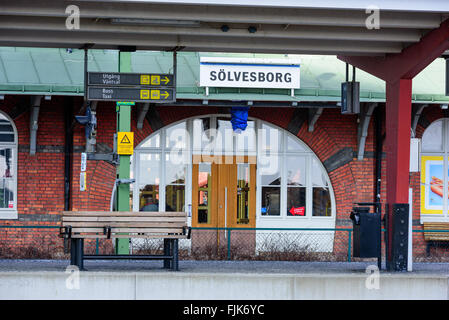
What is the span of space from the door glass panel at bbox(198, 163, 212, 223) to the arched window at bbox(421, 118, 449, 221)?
512 centimetres

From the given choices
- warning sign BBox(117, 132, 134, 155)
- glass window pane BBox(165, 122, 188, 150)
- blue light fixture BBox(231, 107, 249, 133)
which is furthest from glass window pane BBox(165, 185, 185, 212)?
warning sign BBox(117, 132, 134, 155)

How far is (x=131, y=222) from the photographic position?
10.9 metres

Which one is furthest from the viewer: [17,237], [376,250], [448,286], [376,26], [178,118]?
[178,118]

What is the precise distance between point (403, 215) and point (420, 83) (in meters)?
6.44

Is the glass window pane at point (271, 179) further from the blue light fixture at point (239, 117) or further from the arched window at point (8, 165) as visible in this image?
the arched window at point (8, 165)

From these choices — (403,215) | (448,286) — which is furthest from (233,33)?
(448,286)

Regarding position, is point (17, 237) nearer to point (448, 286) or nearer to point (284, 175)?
A: point (284, 175)

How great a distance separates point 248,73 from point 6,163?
583cm

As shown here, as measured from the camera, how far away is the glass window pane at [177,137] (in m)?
18.0

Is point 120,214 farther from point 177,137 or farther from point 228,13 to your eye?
point 177,137

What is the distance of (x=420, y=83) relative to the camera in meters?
17.3

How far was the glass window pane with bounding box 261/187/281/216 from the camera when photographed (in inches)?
722

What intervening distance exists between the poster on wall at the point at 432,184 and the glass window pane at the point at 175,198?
576 cm

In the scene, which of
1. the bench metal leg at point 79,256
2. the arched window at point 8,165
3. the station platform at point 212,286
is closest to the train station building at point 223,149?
the arched window at point 8,165
